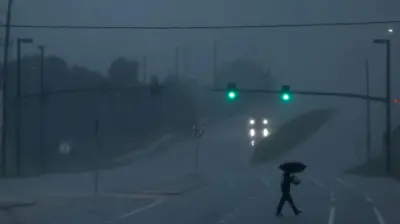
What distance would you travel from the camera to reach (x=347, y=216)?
32.1 meters

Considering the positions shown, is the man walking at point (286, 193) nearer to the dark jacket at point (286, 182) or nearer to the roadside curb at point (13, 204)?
the dark jacket at point (286, 182)

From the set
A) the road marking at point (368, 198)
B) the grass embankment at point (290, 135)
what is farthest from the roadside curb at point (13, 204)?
the grass embankment at point (290, 135)

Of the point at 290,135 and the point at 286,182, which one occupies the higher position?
the point at 286,182

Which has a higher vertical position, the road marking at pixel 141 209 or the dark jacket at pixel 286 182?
the dark jacket at pixel 286 182

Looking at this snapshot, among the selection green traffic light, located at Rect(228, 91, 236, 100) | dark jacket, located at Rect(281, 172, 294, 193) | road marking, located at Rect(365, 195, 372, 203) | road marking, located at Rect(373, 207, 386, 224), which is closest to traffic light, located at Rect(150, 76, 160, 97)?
green traffic light, located at Rect(228, 91, 236, 100)

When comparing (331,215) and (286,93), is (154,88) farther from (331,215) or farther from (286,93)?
(331,215)

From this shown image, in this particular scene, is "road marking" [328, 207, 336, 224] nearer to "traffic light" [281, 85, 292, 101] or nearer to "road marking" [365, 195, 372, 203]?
"road marking" [365, 195, 372, 203]

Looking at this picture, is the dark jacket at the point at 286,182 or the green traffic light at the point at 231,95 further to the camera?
the green traffic light at the point at 231,95

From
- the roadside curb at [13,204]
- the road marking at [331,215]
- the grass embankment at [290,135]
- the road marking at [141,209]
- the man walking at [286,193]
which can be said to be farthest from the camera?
the grass embankment at [290,135]

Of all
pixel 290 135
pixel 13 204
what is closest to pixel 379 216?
pixel 13 204

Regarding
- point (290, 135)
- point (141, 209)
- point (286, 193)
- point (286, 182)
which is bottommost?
point (141, 209)

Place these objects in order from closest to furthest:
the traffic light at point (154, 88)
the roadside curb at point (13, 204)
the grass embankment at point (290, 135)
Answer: the roadside curb at point (13, 204) < the traffic light at point (154, 88) < the grass embankment at point (290, 135)

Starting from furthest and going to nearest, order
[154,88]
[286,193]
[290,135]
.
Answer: [290,135]
[154,88]
[286,193]

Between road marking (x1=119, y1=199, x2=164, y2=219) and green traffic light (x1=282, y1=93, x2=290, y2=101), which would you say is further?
green traffic light (x1=282, y1=93, x2=290, y2=101)
